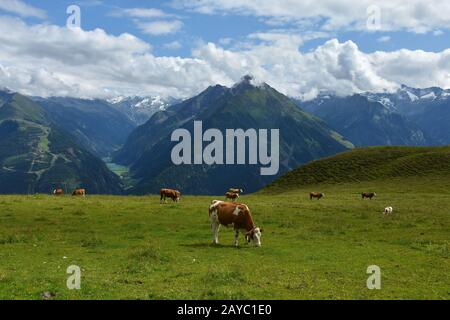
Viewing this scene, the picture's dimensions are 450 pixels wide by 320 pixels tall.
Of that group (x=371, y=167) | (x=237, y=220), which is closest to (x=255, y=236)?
(x=237, y=220)

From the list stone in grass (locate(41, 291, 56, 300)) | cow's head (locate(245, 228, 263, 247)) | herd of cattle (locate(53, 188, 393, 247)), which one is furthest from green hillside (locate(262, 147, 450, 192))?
stone in grass (locate(41, 291, 56, 300))

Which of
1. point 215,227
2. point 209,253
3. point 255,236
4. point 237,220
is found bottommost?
point 209,253

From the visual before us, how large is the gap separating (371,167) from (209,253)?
97580 millimetres

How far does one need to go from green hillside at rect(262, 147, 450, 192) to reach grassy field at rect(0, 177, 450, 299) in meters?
56.9

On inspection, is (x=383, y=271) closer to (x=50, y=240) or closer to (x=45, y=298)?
(x=45, y=298)

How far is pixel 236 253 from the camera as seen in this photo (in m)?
29.3

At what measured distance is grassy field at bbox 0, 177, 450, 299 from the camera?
20.0 meters

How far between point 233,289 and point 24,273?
11.0 meters

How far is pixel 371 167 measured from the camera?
118 metres

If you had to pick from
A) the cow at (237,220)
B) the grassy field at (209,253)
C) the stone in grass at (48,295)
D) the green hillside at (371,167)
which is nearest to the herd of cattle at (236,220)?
the cow at (237,220)

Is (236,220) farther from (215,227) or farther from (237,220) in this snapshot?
(215,227)

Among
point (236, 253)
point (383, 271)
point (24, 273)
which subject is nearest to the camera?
point (24, 273)

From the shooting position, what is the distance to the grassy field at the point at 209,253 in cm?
1997
